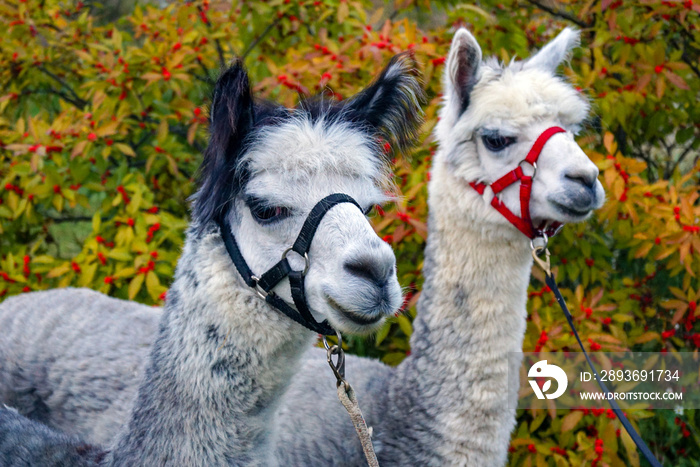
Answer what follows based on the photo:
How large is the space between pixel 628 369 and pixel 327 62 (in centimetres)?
241

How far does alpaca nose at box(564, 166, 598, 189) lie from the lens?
7.69 ft

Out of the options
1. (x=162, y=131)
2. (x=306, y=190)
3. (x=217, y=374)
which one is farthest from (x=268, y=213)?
(x=162, y=131)

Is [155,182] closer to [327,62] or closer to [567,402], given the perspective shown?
[327,62]

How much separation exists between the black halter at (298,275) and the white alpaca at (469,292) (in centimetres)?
82

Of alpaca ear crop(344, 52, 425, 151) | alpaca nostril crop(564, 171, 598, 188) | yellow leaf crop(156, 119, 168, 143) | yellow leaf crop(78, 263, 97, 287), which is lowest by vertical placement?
yellow leaf crop(78, 263, 97, 287)

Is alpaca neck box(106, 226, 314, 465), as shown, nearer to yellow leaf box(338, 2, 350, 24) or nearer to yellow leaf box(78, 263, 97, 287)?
yellow leaf box(78, 263, 97, 287)

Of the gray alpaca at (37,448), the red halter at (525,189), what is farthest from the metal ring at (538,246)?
the gray alpaca at (37,448)

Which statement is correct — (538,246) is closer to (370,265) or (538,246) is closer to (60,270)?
(370,265)

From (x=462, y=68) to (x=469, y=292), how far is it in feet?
3.27

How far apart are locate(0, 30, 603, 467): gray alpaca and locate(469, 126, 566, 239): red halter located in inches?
1.1

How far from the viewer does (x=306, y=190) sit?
5.31ft

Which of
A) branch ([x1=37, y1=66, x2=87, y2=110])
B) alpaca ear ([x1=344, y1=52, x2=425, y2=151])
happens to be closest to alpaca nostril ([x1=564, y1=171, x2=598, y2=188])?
alpaca ear ([x1=344, y1=52, x2=425, y2=151])

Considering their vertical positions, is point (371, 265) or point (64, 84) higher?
point (371, 265)

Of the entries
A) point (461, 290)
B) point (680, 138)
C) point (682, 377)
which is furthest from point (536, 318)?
point (680, 138)
